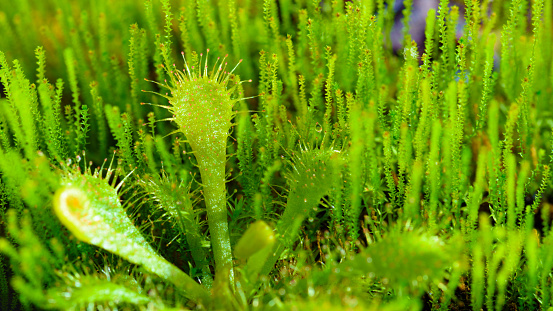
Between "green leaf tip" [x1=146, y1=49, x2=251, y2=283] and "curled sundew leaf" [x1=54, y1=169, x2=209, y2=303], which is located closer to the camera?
"curled sundew leaf" [x1=54, y1=169, x2=209, y2=303]

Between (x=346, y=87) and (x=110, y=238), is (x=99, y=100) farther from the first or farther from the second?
(x=346, y=87)

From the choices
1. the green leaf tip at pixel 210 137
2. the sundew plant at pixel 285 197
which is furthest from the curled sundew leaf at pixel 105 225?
the green leaf tip at pixel 210 137

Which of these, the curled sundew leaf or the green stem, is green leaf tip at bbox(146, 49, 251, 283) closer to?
the green stem

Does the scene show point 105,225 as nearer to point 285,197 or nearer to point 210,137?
point 210,137

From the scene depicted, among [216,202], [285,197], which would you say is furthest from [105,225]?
[285,197]

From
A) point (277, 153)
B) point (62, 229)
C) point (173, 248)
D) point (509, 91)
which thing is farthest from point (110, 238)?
point (509, 91)

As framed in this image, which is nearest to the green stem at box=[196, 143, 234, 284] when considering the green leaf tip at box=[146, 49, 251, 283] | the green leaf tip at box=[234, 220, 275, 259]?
the green leaf tip at box=[146, 49, 251, 283]

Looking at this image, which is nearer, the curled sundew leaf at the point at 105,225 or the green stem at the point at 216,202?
the curled sundew leaf at the point at 105,225

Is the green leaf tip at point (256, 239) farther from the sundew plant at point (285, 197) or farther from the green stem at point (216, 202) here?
the green stem at point (216, 202)

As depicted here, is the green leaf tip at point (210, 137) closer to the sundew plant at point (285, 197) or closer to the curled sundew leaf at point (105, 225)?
the sundew plant at point (285, 197)
